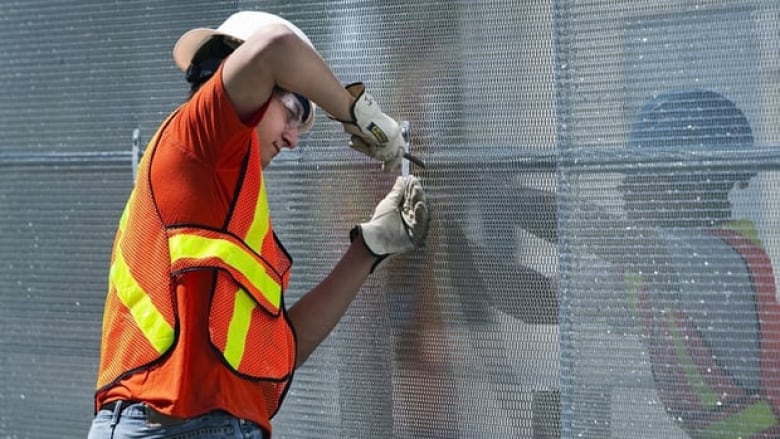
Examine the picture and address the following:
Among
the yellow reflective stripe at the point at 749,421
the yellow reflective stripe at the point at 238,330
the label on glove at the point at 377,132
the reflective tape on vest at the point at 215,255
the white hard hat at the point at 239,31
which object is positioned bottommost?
the yellow reflective stripe at the point at 749,421

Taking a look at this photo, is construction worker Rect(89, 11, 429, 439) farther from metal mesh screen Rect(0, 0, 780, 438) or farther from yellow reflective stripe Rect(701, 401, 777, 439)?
yellow reflective stripe Rect(701, 401, 777, 439)

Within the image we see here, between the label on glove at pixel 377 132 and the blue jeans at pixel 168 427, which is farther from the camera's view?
the label on glove at pixel 377 132

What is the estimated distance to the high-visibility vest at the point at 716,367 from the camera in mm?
2846

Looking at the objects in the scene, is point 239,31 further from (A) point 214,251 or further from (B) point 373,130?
(A) point 214,251

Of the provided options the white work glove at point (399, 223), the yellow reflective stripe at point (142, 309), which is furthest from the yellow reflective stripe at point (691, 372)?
the yellow reflective stripe at point (142, 309)

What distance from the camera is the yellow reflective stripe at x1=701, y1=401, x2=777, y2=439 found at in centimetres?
284

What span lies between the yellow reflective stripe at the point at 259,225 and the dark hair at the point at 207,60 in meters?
0.30

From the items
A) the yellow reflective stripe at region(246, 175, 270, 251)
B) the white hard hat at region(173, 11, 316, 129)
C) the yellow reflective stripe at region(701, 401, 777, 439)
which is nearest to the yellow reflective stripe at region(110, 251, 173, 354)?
the yellow reflective stripe at region(246, 175, 270, 251)

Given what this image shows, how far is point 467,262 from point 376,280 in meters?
0.30

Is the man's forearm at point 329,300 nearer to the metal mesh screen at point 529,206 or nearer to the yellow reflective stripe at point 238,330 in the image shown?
the metal mesh screen at point 529,206

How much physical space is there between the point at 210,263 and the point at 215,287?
63 mm

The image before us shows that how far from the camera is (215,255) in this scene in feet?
9.32

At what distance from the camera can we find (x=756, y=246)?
2.87 m

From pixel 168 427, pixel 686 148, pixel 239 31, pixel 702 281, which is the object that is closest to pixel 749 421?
pixel 702 281
